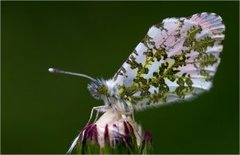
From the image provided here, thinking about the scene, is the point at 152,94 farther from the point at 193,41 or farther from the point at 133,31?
the point at 133,31

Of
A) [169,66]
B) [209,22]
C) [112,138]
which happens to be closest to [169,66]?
[169,66]

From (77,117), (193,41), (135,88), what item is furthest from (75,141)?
(77,117)

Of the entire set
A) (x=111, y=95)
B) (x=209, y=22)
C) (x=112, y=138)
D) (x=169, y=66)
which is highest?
(x=209, y=22)

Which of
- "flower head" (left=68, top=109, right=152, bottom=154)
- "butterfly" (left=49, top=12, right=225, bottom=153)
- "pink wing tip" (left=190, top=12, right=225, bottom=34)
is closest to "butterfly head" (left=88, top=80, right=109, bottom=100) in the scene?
"butterfly" (left=49, top=12, right=225, bottom=153)

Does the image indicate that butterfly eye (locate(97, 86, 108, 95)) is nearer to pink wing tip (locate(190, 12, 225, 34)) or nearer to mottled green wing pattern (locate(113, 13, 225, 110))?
mottled green wing pattern (locate(113, 13, 225, 110))

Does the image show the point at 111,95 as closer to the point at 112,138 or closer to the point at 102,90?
the point at 102,90

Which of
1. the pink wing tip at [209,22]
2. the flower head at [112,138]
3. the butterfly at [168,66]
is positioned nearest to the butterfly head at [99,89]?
the butterfly at [168,66]

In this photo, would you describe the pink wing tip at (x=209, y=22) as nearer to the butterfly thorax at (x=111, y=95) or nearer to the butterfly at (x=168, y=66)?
the butterfly at (x=168, y=66)
